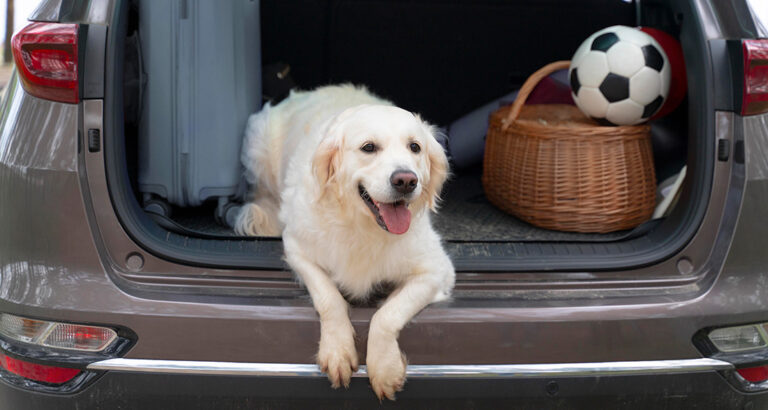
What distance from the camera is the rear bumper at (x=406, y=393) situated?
74.4 inches

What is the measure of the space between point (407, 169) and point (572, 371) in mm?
674

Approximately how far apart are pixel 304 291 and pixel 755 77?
4.41ft

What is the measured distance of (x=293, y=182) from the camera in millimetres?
2660

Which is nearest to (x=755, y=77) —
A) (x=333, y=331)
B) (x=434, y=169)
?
(x=434, y=169)

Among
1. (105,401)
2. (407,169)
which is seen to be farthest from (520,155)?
(105,401)

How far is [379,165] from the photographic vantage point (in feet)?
6.99

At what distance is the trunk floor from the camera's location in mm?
2971

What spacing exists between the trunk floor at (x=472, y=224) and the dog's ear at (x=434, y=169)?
0.45m

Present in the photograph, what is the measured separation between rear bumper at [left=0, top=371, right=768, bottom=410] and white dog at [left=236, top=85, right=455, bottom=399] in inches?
2.4

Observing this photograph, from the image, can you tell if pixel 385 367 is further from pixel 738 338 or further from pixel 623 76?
pixel 623 76

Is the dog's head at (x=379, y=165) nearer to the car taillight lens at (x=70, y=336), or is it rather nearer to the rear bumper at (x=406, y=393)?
the rear bumper at (x=406, y=393)

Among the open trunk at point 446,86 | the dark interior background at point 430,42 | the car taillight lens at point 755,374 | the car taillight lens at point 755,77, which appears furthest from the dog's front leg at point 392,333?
the dark interior background at point 430,42

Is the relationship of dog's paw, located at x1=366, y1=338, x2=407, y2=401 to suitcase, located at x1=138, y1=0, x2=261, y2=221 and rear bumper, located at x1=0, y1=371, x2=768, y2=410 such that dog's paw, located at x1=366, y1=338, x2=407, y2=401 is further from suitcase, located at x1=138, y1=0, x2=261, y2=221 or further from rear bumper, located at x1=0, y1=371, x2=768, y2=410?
suitcase, located at x1=138, y1=0, x2=261, y2=221

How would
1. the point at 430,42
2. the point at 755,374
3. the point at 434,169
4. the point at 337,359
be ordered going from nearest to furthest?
1. the point at 337,359
2. the point at 755,374
3. the point at 434,169
4. the point at 430,42
